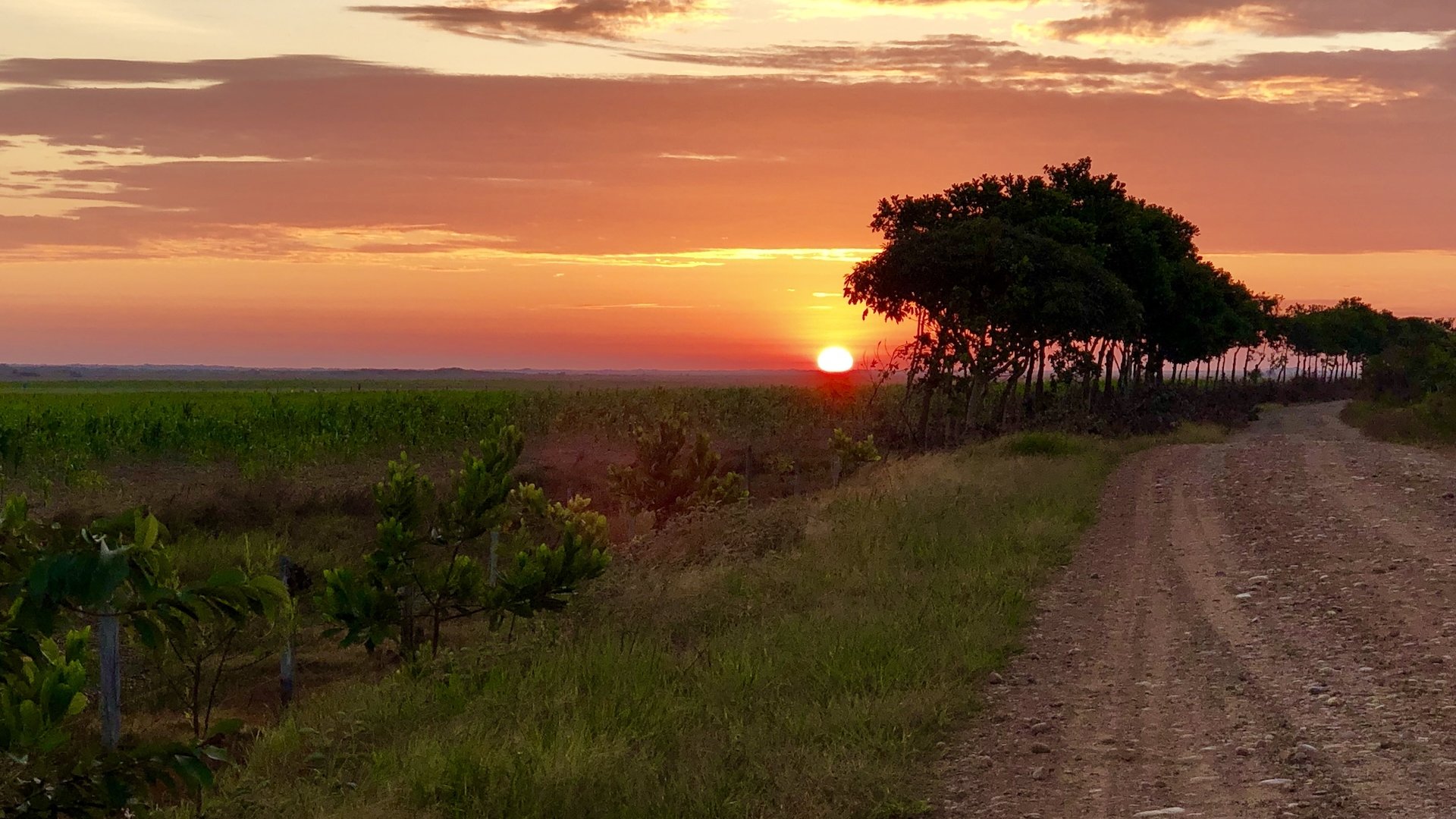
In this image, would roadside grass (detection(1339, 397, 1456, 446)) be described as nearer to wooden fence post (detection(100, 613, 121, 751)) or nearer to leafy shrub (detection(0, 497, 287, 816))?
wooden fence post (detection(100, 613, 121, 751))

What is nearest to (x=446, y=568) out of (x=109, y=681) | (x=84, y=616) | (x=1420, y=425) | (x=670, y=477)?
(x=109, y=681)

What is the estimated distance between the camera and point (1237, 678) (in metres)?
9.02

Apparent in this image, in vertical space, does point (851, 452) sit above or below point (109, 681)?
above

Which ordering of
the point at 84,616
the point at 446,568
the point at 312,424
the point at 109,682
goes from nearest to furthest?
the point at 84,616
the point at 109,682
the point at 446,568
the point at 312,424

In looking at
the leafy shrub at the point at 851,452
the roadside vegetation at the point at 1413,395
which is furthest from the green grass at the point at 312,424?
the roadside vegetation at the point at 1413,395

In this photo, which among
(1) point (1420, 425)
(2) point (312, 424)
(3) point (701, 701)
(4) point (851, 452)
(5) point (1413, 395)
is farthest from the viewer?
(5) point (1413, 395)

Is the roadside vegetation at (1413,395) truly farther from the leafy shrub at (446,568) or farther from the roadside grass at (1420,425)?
the leafy shrub at (446,568)

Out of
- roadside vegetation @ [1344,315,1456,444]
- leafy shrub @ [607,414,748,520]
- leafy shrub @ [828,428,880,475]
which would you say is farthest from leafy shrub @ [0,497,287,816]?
roadside vegetation @ [1344,315,1456,444]

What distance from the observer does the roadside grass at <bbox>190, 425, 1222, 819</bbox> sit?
692 cm

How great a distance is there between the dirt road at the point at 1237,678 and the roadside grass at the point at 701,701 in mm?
526

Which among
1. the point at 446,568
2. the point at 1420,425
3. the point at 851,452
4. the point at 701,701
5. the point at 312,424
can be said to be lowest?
the point at 701,701

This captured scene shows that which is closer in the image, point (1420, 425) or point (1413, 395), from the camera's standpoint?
point (1420, 425)

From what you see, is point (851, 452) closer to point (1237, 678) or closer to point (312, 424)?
point (312, 424)

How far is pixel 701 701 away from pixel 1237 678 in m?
4.22
